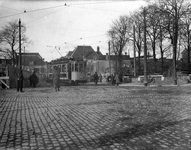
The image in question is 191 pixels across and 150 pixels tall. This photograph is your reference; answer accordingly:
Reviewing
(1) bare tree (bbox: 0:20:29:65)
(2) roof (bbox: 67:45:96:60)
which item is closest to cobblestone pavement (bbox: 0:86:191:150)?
(1) bare tree (bbox: 0:20:29:65)

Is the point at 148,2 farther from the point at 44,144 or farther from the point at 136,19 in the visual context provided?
the point at 44,144

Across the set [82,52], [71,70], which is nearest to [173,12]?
[71,70]

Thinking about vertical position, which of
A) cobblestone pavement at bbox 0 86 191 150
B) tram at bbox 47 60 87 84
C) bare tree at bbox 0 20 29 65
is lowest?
cobblestone pavement at bbox 0 86 191 150

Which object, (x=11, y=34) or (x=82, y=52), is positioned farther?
(x=82, y=52)

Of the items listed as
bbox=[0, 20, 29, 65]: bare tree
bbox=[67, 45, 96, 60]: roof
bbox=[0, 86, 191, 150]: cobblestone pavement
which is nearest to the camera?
bbox=[0, 86, 191, 150]: cobblestone pavement

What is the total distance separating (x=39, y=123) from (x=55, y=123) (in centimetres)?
38

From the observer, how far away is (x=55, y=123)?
5.84 meters

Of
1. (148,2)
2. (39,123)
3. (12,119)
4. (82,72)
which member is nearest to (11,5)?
(12,119)

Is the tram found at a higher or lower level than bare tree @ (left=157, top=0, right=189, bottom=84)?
lower

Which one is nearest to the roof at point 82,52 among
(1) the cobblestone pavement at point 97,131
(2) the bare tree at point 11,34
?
(2) the bare tree at point 11,34

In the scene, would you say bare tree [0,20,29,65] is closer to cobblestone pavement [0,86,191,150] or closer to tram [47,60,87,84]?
tram [47,60,87,84]

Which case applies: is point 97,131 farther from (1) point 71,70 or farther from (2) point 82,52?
(2) point 82,52

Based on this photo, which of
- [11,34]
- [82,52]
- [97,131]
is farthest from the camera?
[82,52]

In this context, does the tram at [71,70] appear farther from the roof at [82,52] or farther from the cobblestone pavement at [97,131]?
the roof at [82,52]
